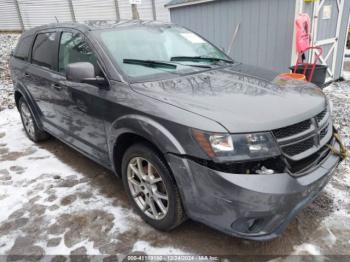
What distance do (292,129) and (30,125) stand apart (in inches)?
156

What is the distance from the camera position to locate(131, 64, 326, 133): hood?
1938 millimetres

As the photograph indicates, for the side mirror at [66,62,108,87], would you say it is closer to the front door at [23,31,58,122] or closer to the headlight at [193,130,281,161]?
the front door at [23,31,58,122]

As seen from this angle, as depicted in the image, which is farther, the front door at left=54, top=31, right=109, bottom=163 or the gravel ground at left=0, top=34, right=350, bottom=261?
the front door at left=54, top=31, right=109, bottom=163

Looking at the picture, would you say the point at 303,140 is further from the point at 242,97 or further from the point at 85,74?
the point at 85,74

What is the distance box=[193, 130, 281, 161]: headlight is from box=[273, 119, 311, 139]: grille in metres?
0.08

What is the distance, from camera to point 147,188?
97.7 inches

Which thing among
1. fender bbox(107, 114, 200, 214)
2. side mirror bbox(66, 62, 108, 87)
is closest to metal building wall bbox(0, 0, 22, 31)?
side mirror bbox(66, 62, 108, 87)

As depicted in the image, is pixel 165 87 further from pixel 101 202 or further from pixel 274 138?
pixel 101 202

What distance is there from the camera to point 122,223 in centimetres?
→ 268

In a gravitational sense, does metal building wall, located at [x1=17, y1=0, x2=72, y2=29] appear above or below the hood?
above

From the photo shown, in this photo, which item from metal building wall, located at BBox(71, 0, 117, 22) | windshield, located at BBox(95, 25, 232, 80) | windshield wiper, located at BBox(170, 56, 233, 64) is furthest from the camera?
metal building wall, located at BBox(71, 0, 117, 22)

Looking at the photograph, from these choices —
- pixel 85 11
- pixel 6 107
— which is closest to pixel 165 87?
pixel 6 107

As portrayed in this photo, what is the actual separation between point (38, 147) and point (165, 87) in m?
2.95

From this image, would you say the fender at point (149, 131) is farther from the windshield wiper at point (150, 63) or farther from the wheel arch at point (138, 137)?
the windshield wiper at point (150, 63)
